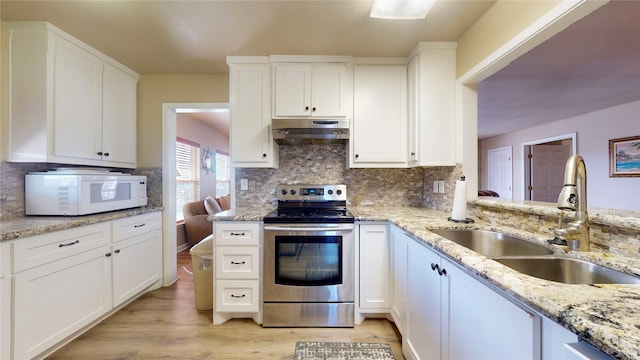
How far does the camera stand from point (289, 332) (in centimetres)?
197

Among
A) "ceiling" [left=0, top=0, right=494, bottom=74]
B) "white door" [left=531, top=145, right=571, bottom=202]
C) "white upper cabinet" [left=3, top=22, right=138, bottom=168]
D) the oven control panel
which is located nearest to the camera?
"ceiling" [left=0, top=0, right=494, bottom=74]

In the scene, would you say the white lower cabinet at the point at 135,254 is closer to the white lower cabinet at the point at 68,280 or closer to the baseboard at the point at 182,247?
the white lower cabinet at the point at 68,280

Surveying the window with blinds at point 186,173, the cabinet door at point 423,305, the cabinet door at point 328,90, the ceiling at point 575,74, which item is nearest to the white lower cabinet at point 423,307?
the cabinet door at point 423,305

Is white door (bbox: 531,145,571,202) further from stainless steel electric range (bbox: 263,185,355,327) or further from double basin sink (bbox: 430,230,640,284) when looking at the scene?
stainless steel electric range (bbox: 263,185,355,327)

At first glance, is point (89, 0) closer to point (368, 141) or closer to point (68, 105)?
point (68, 105)

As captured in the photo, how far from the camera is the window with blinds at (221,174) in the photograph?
6051 millimetres

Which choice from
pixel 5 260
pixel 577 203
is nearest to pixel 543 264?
pixel 577 203

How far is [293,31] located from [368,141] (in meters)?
1.11

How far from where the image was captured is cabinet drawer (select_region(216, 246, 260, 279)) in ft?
6.75

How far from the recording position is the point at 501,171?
675 cm

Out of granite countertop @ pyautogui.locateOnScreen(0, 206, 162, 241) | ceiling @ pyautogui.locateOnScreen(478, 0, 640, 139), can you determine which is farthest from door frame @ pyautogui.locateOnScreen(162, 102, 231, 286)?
ceiling @ pyautogui.locateOnScreen(478, 0, 640, 139)

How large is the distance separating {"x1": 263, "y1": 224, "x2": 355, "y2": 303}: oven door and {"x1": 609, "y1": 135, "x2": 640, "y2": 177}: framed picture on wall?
4792 mm

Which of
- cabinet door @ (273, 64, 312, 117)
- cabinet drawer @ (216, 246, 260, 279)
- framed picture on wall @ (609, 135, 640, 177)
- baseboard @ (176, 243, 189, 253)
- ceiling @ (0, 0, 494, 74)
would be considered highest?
ceiling @ (0, 0, 494, 74)

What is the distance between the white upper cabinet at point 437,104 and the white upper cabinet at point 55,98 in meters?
2.83
